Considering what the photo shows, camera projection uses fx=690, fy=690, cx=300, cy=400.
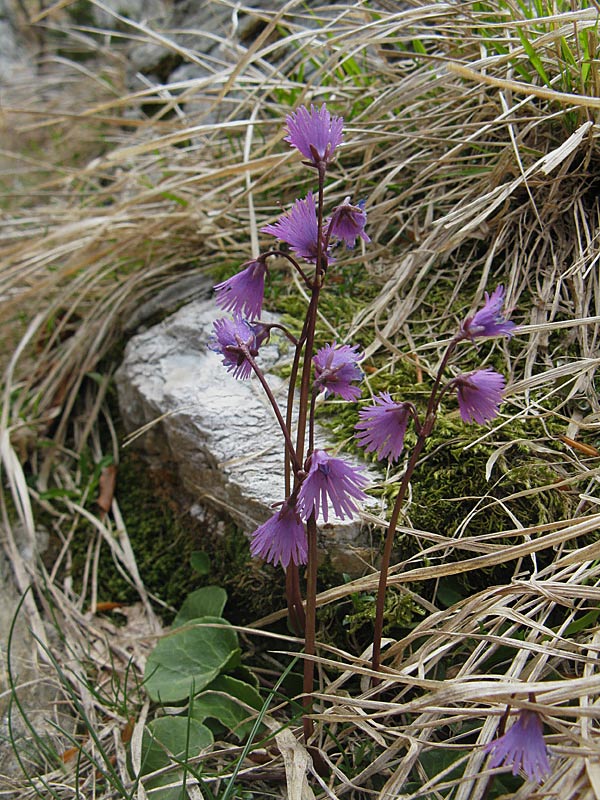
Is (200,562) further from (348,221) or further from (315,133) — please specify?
(315,133)

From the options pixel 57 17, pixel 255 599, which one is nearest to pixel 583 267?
pixel 255 599

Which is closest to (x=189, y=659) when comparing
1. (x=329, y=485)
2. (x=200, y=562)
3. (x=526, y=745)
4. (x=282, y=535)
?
(x=200, y=562)

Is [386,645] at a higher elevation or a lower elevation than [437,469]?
lower

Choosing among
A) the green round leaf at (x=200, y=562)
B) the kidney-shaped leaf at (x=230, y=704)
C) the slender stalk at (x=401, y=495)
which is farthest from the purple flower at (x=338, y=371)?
the green round leaf at (x=200, y=562)

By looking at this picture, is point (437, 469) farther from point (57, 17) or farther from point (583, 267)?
point (57, 17)

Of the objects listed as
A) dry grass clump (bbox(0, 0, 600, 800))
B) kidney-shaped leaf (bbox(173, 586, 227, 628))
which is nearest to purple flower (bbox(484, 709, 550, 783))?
dry grass clump (bbox(0, 0, 600, 800))

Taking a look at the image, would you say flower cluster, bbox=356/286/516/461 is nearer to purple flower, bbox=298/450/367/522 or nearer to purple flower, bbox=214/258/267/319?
purple flower, bbox=298/450/367/522
